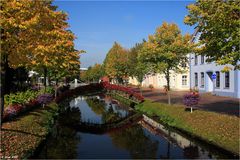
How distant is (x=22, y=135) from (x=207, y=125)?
9.89 metres

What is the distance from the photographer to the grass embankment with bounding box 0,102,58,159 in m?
12.9

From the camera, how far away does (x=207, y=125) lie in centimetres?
1822

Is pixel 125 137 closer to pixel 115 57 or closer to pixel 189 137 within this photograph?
pixel 189 137

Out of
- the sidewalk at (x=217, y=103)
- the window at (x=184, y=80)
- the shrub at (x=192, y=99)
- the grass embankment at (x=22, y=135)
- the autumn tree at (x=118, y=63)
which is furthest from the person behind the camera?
the autumn tree at (x=118, y=63)

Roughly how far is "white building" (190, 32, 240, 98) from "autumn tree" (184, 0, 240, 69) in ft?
56.9

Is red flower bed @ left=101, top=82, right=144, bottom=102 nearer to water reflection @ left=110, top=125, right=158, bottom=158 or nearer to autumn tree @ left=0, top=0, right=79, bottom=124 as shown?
water reflection @ left=110, top=125, right=158, bottom=158

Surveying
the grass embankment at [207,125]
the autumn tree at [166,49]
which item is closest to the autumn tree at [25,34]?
the grass embankment at [207,125]

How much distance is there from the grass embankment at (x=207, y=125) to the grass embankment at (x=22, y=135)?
27.4ft

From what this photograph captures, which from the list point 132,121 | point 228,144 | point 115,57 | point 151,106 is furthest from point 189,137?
point 115,57

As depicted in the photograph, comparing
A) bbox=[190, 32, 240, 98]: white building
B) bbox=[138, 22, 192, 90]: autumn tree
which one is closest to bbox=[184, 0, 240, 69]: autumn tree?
bbox=[138, 22, 192, 90]: autumn tree

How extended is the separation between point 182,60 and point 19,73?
1997 centimetres

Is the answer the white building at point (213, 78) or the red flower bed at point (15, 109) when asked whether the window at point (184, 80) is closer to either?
the white building at point (213, 78)

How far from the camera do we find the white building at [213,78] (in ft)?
118

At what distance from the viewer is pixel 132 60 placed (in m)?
50.9
